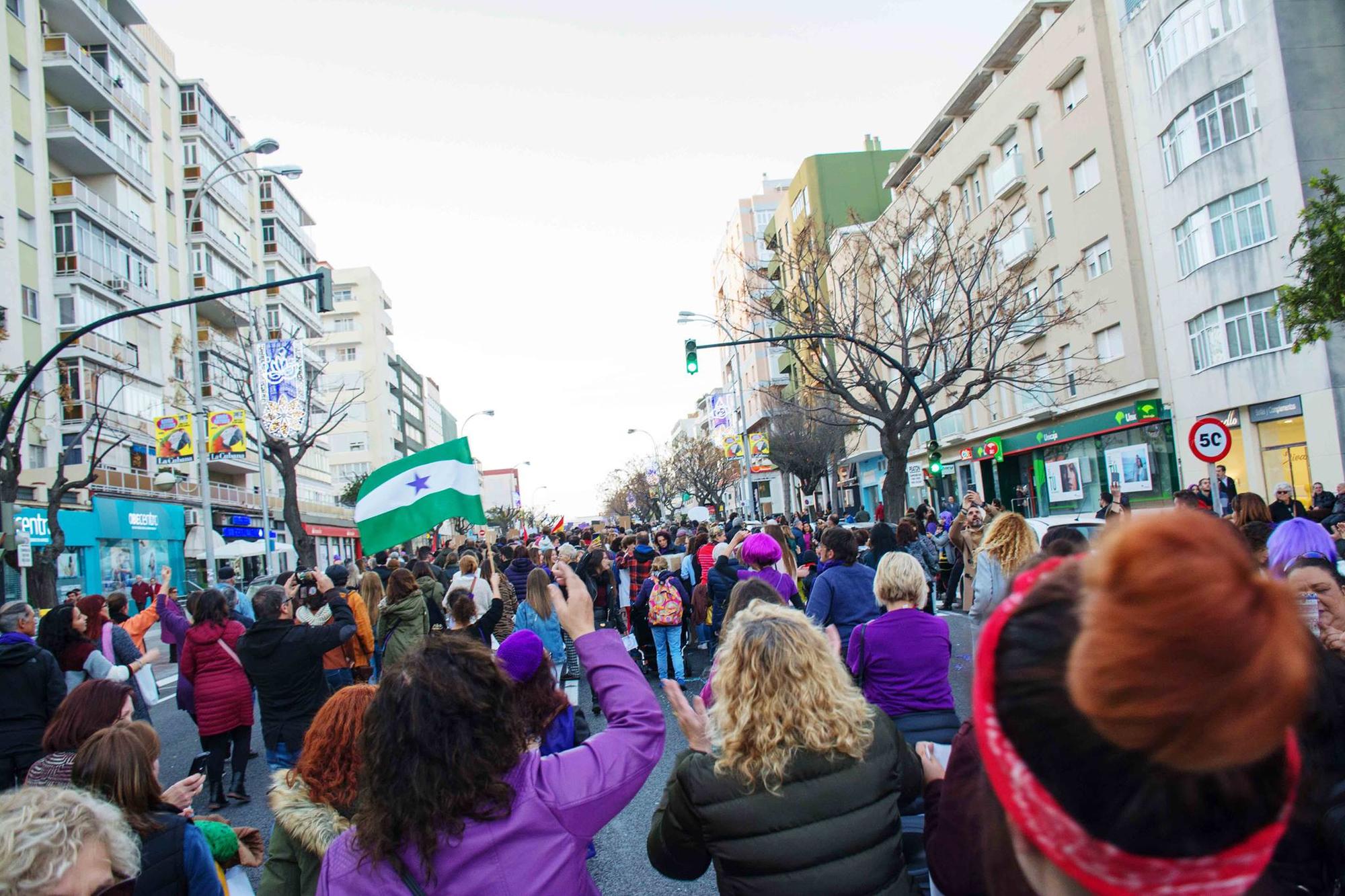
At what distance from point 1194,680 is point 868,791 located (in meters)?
2.03

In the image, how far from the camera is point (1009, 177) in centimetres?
3638

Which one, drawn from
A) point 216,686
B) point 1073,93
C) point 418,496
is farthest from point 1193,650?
point 1073,93

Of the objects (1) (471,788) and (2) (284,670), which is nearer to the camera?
(1) (471,788)

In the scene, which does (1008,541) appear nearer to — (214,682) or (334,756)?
(334,756)

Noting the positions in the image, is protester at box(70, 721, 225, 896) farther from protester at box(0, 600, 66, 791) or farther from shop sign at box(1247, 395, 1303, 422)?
shop sign at box(1247, 395, 1303, 422)

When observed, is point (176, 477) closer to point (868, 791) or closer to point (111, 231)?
point (111, 231)

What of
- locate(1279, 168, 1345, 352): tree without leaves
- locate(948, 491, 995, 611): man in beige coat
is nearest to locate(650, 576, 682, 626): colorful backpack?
locate(948, 491, 995, 611): man in beige coat

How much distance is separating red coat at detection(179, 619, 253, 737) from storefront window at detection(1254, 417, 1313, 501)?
24.7m

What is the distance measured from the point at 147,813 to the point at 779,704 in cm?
217

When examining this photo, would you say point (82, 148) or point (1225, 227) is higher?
point (82, 148)

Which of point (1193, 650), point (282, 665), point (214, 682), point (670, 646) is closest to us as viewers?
point (1193, 650)

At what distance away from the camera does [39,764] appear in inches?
158

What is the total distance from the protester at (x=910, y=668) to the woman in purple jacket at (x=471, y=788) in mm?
2302

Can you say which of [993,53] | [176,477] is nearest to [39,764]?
[176,477]
